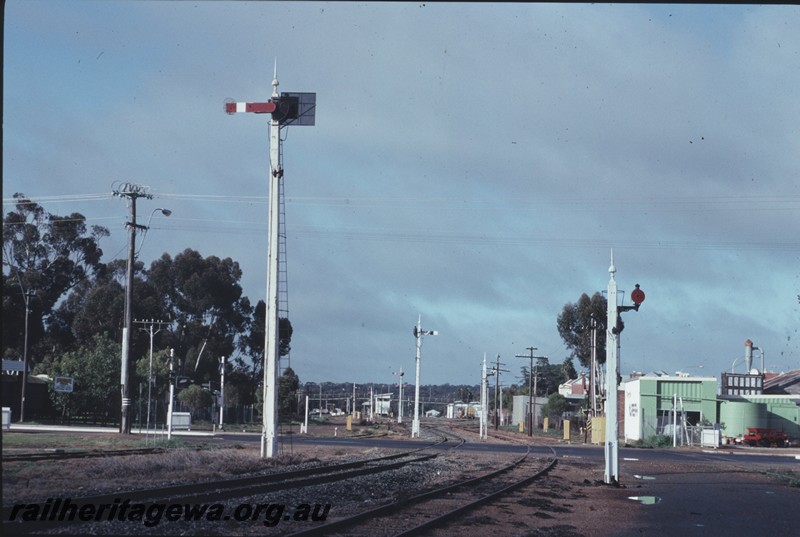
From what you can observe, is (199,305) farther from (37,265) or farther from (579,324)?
(579,324)

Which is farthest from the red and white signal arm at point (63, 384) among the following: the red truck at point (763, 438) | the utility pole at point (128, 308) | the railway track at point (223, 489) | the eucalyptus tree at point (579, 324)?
the eucalyptus tree at point (579, 324)

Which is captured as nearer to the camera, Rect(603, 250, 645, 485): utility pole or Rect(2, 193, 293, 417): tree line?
Rect(603, 250, 645, 485): utility pole

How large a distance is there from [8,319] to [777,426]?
57.3 metres

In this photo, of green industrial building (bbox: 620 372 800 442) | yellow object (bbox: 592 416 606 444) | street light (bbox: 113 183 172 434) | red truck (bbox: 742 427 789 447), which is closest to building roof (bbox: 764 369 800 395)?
green industrial building (bbox: 620 372 800 442)

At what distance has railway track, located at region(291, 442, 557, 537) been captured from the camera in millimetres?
12172

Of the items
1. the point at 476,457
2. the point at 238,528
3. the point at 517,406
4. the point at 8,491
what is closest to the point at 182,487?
the point at 8,491

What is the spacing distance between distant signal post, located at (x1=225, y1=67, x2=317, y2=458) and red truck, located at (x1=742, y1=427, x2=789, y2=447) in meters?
44.7

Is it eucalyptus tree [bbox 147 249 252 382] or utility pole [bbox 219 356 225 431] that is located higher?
eucalyptus tree [bbox 147 249 252 382]

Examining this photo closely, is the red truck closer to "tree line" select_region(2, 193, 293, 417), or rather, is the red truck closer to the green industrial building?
the green industrial building

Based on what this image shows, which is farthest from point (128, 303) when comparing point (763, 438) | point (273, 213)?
point (763, 438)

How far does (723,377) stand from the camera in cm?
8719

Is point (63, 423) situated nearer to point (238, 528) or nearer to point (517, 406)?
point (238, 528)

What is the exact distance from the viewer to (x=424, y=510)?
15.1m

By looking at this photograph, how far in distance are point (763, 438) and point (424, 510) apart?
170 feet
